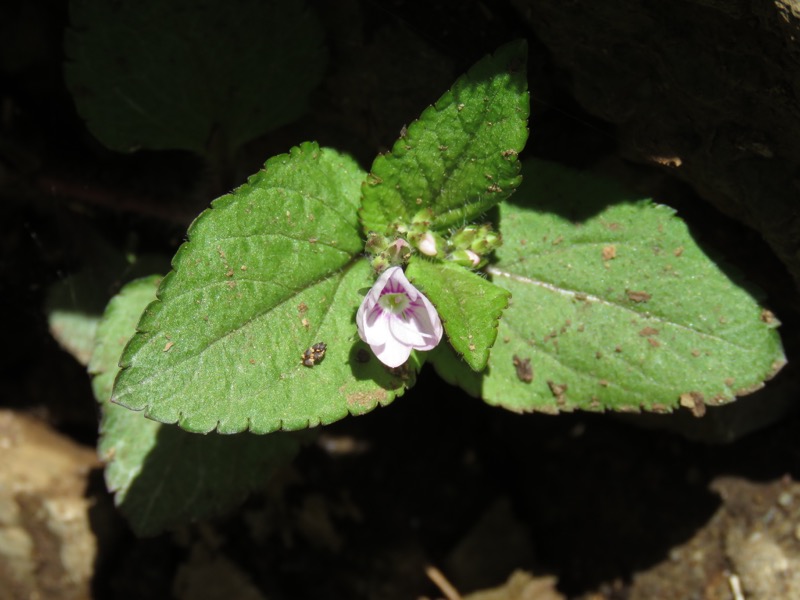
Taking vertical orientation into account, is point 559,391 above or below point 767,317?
below

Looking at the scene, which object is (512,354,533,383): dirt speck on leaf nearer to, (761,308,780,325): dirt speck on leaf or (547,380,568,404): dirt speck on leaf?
(547,380,568,404): dirt speck on leaf

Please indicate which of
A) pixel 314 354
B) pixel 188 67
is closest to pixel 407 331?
pixel 314 354

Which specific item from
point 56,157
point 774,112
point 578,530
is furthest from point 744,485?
point 56,157

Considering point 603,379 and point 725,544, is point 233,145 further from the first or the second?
point 725,544

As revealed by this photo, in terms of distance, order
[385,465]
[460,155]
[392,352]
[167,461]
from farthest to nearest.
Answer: [385,465]
[167,461]
[460,155]
[392,352]

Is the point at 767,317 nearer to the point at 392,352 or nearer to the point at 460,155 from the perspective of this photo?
the point at 460,155

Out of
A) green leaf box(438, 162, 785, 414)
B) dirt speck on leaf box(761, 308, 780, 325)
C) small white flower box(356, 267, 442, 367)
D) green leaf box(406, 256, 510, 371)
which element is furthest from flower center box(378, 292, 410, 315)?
dirt speck on leaf box(761, 308, 780, 325)
